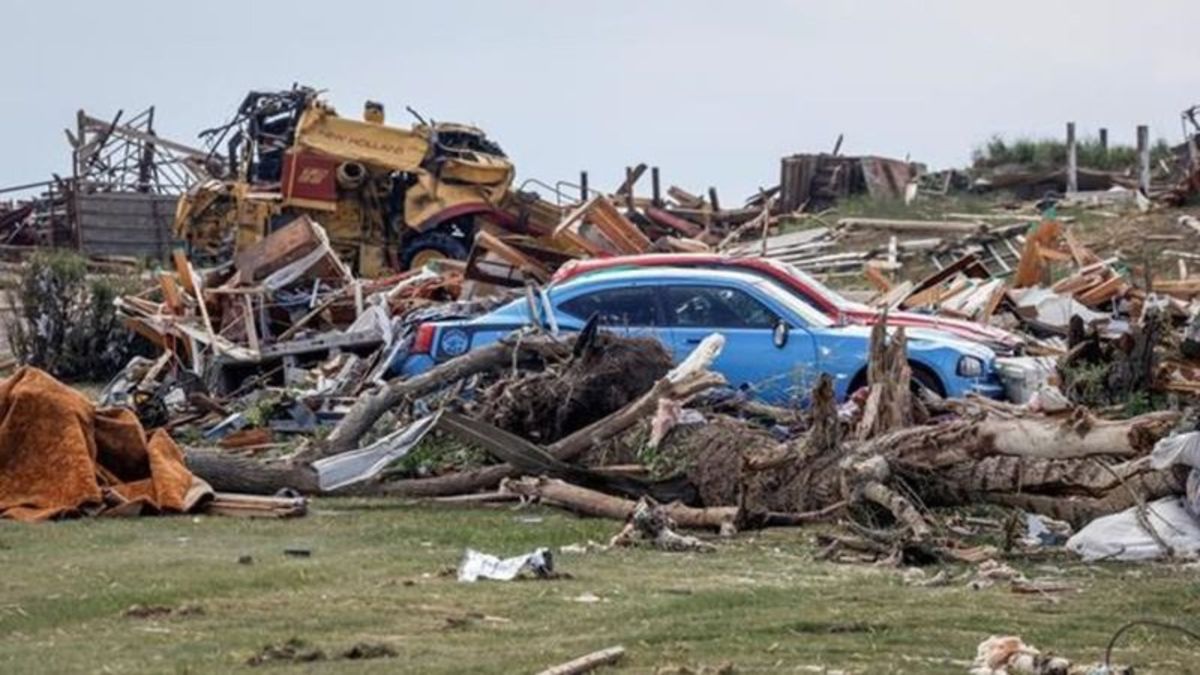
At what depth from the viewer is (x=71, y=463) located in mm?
15914

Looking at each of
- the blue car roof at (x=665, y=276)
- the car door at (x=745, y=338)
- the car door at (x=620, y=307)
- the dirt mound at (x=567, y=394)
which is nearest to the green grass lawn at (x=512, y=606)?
the dirt mound at (x=567, y=394)

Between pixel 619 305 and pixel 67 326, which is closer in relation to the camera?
pixel 619 305

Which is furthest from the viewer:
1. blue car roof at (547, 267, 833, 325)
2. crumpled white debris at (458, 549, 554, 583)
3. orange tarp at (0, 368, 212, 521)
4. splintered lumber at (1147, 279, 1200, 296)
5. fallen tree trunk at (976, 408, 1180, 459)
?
splintered lumber at (1147, 279, 1200, 296)

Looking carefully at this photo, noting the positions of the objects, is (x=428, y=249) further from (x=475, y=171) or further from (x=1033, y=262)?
(x=1033, y=262)

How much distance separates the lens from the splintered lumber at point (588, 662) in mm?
8523

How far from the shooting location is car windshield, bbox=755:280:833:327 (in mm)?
19734

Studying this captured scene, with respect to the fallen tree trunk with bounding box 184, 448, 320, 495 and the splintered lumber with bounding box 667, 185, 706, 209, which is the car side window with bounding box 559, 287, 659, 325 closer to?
the fallen tree trunk with bounding box 184, 448, 320, 495

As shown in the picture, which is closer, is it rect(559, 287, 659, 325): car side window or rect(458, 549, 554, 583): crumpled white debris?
rect(458, 549, 554, 583): crumpled white debris

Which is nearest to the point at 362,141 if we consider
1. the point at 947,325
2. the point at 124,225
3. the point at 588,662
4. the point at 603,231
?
the point at 603,231

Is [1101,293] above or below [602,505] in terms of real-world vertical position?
above

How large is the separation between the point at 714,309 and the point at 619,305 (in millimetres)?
897

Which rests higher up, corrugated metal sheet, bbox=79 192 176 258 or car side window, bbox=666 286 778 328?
corrugated metal sheet, bbox=79 192 176 258

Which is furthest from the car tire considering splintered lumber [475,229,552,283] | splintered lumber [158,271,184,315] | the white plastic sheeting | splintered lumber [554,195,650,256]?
splintered lumber [554,195,650,256]

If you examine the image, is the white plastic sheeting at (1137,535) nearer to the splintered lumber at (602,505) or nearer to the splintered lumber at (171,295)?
the splintered lumber at (602,505)
